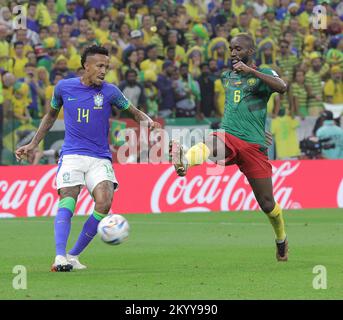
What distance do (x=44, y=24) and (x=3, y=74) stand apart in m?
3.90

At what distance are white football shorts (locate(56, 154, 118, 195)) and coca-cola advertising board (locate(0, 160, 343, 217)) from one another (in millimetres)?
8893

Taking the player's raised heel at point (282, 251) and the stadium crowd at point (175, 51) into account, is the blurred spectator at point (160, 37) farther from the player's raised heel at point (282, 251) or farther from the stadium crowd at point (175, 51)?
the player's raised heel at point (282, 251)

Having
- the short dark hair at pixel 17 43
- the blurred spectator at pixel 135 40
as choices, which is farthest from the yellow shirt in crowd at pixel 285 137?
the short dark hair at pixel 17 43

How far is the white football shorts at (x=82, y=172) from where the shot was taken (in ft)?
37.8

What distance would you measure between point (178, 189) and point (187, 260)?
28.1ft

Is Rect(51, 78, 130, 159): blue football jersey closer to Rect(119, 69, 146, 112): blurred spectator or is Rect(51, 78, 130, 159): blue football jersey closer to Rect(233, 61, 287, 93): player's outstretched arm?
Rect(233, 61, 287, 93): player's outstretched arm

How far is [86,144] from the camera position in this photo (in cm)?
1166

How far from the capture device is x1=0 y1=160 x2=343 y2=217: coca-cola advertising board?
67.5ft

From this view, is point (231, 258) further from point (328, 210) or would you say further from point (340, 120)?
point (340, 120)

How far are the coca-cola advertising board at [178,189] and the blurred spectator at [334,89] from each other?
3057 mm

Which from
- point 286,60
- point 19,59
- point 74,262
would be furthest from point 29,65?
point 74,262

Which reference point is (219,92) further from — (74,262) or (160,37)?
(74,262)

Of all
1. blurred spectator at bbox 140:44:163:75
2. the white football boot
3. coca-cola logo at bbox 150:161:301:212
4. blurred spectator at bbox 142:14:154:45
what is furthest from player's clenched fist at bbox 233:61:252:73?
blurred spectator at bbox 142:14:154:45
